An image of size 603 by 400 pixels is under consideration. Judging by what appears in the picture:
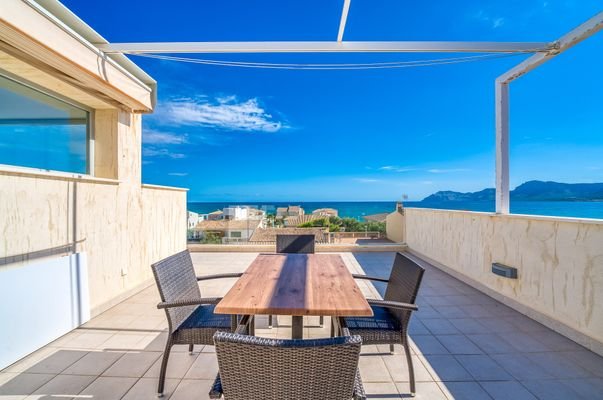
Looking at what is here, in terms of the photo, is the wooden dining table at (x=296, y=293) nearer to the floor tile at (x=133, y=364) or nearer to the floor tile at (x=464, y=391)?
the floor tile at (x=464, y=391)

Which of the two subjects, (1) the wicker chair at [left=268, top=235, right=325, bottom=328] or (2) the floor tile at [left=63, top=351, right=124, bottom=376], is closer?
(2) the floor tile at [left=63, top=351, right=124, bottom=376]

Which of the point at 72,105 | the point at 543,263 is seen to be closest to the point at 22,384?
the point at 72,105

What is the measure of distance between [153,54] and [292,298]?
2.95 metres

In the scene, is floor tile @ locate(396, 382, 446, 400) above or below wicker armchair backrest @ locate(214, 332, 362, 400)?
below

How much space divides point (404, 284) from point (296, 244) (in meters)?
1.48

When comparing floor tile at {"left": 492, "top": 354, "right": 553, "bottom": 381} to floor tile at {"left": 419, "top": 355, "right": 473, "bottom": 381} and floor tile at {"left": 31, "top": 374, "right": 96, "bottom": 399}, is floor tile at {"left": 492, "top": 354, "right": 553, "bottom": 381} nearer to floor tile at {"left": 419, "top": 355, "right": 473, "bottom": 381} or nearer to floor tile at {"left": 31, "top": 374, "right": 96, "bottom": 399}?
floor tile at {"left": 419, "top": 355, "right": 473, "bottom": 381}

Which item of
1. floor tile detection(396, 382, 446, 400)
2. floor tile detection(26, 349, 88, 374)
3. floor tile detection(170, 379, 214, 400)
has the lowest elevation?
floor tile detection(396, 382, 446, 400)

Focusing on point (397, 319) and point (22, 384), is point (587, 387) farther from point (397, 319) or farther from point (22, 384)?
point (22, 384)

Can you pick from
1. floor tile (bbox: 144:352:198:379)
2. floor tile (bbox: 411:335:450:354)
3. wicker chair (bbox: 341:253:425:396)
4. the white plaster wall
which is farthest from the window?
floor tile (bbox: 411:335:450:354)

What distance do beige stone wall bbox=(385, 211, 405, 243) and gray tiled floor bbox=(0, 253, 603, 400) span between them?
456 centimetres

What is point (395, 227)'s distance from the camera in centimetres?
806

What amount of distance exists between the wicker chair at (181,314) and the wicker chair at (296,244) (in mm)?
1254

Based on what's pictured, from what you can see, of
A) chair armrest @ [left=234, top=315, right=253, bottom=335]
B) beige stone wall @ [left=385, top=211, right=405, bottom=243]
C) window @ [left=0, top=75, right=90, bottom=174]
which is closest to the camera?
chair armrest @ [left=234, top=315, right=253, bottom=335]

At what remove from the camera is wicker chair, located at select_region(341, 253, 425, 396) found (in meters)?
1.78
